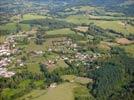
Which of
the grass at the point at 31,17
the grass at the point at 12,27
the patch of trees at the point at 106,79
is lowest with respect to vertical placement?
the patch of trees at the point at 106,79

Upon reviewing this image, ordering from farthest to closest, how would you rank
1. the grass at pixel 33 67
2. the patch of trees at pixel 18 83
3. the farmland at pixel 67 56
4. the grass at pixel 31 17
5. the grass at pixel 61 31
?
1. the grass at pixel 31 17
2. the grass at pixel 61 31
3. the grass at pixel 33 67
4. the farmland at pixel 67 56
5. the patch of trees at pixel 18 83

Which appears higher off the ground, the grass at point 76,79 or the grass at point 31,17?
the grass at point 31,17

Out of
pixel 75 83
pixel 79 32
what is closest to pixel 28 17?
pixel 79 32

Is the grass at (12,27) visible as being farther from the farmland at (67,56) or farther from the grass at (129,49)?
the grass at (129,49)

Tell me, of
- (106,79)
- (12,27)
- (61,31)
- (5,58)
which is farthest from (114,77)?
(12,27)

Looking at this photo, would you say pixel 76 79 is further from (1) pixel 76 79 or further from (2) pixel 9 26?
(2) pixel 9 26

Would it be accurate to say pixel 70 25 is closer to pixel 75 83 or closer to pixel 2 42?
pixel 2 42

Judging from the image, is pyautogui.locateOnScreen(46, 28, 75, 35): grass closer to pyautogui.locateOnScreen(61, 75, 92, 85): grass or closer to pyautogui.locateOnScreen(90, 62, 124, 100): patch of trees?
pyautogui.locateOnScreen(90, 62, 124, 100): patch of trees

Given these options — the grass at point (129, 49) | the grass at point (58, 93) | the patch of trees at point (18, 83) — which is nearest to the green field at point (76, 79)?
the grass at point (58, 93)
